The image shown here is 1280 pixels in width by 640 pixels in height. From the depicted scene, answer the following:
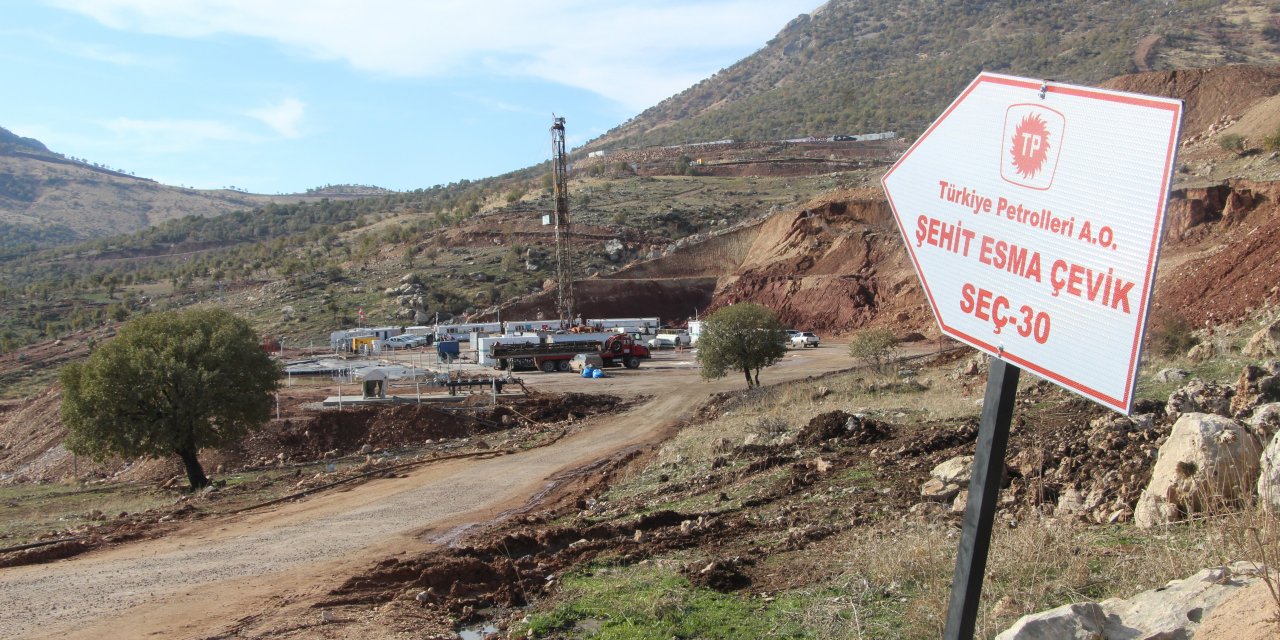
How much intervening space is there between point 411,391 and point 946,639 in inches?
1511

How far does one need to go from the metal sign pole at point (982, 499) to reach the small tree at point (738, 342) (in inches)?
1272

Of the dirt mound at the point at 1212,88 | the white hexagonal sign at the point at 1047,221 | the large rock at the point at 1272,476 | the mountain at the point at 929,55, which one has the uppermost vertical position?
the mountain at the point at 929,55

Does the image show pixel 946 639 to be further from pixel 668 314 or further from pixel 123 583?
pixel 668 314

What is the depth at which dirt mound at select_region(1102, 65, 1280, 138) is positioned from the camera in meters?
69.4

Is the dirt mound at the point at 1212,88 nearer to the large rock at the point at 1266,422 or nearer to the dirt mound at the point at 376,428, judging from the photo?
the dirt mound at the point at 376,428

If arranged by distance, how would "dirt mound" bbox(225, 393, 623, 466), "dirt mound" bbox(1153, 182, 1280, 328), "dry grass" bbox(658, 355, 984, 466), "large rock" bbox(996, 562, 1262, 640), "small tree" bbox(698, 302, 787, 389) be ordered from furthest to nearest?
1. "small tree" bbox(698, 302, 787, 389)
2. "dirt mound" bbox(225, 393, 623, 466)
3. "dirt mound" bbox(1153, 182, 1280, 328)
4. "dry grass" bbox(658, 355, 984, 466)
5. "large rock" bbox(996, 562, 1262, 640)

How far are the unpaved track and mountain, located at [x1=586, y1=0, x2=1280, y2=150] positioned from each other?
92073 millimetres

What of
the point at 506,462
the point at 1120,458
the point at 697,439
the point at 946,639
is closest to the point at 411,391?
the point at 506,462

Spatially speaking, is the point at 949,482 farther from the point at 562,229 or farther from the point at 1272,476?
the point at 562,229

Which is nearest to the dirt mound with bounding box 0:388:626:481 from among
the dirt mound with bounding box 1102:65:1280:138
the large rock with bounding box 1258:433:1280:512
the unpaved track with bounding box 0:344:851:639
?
the unpaved track with bounding box 0:344:851:639

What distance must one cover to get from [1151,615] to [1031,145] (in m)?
2.96

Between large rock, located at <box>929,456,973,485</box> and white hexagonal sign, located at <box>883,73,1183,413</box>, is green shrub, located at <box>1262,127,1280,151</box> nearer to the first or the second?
large rock, located at <box>929,456,973,485</box>

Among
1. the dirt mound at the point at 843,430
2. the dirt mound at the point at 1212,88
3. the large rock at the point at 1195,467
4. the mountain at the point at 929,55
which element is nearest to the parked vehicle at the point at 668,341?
the dirt mound at the point at 1212,88

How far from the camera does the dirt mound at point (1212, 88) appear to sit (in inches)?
2734
